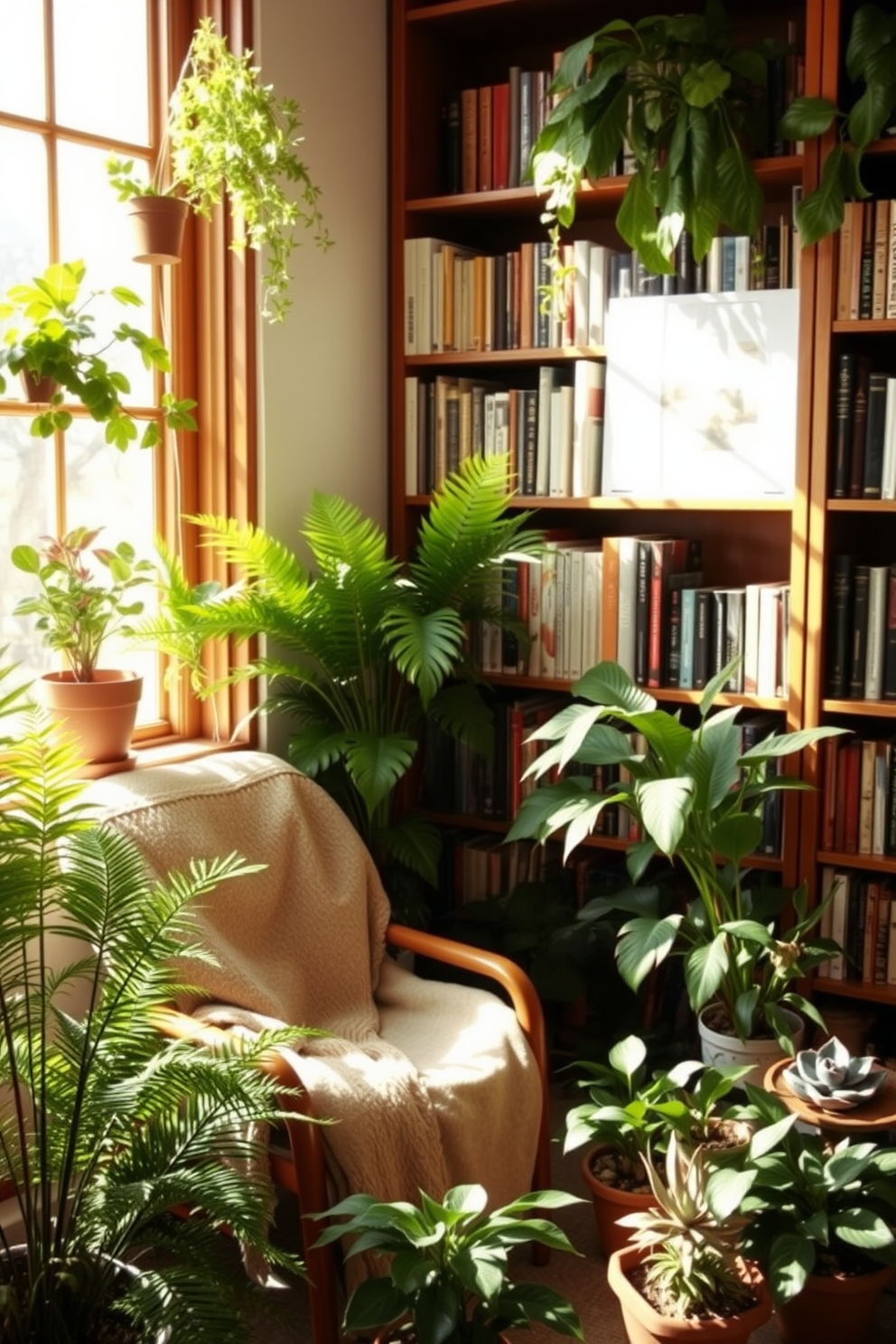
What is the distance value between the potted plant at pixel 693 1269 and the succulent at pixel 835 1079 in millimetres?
243

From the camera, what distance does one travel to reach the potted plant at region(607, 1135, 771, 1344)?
1988 mm

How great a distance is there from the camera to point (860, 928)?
9.19 ft

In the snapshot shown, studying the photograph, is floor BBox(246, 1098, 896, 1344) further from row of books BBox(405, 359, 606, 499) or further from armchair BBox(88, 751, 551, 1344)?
row of books BBox(405, 359, 606, 499)

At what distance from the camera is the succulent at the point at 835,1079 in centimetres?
222

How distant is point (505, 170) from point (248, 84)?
2.59ft

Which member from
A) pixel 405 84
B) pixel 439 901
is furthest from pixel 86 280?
pixel 439 901

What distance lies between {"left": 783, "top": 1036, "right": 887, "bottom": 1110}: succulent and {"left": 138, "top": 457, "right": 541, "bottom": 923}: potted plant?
2.74ft

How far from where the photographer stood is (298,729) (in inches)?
116

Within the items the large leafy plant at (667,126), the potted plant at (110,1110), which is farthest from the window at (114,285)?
the potted plant at (110,1110)

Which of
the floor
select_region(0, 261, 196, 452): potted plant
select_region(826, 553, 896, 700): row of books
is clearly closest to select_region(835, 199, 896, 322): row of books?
select_region(826, 553, 896, 700): row of books

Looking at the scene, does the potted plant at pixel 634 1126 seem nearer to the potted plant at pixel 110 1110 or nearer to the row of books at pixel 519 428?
the potted plant at pixel 110 1110

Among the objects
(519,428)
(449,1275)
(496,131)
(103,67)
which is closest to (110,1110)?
(449,1275)

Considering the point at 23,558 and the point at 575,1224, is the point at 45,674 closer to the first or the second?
the point at 23,558

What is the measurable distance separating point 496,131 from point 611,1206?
2.21 m
